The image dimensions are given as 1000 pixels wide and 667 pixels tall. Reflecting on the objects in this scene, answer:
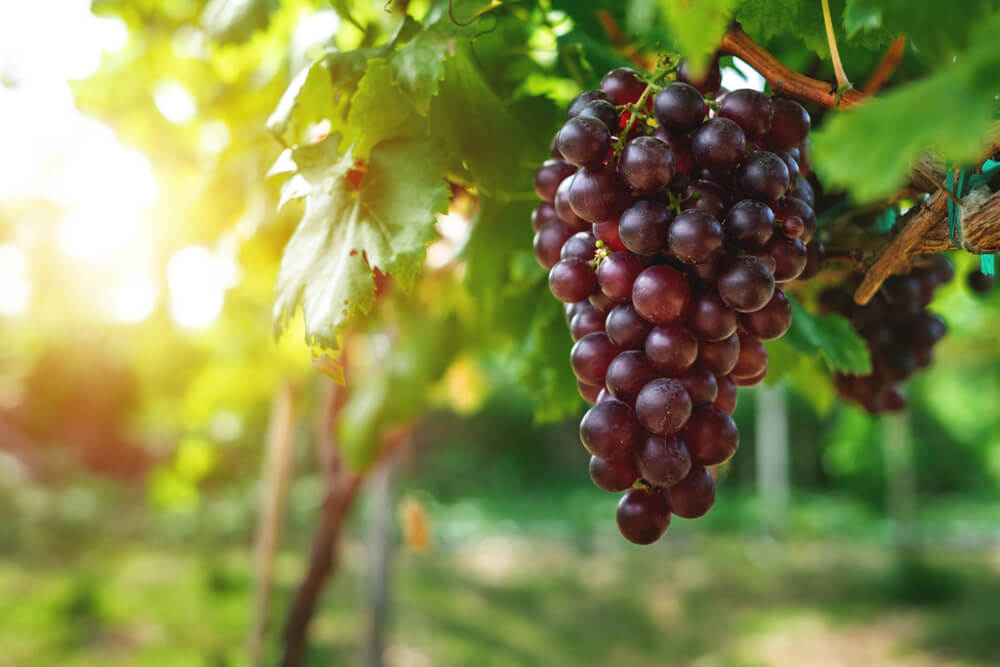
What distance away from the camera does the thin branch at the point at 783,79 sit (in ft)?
1.89

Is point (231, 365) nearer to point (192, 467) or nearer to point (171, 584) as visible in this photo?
point (192, 467)

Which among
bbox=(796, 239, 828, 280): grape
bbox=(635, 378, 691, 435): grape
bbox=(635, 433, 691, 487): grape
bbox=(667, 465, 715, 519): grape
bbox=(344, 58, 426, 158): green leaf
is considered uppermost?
bbox=(344, 58, 426, 158): green leaf

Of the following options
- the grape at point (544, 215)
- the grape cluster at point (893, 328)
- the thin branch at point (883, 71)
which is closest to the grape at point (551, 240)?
the grape at point (544, 215)

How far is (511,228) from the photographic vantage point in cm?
88

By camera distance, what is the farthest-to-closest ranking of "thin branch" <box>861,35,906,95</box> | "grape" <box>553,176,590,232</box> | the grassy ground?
the grassy ground → "thin branch" <box>861,35,906,95</box> → "grape" <box>553,176,590,232</box>

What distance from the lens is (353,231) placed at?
2.19ft

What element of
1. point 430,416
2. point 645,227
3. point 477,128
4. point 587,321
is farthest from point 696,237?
point 430,416

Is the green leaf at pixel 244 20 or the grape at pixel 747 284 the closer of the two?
the grape at pixel 747 284

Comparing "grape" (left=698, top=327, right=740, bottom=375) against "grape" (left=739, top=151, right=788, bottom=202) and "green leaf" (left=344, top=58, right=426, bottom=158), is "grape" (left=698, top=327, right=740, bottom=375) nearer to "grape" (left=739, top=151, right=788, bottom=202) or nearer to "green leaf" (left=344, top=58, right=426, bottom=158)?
"grape" (left=739, top=151, right=788, bottom=202)

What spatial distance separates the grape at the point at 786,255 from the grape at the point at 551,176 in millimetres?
190

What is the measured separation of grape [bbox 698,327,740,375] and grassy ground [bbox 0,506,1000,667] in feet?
9.29

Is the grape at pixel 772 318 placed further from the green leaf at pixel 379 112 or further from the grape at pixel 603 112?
the green leaf at pixel 379 112

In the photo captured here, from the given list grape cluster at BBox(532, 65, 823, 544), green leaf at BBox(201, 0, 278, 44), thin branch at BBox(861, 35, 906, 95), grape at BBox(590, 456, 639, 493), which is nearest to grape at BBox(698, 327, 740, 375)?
grape cluster at BBox(532, 65, 823, 544)

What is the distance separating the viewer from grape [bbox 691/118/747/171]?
56cm
